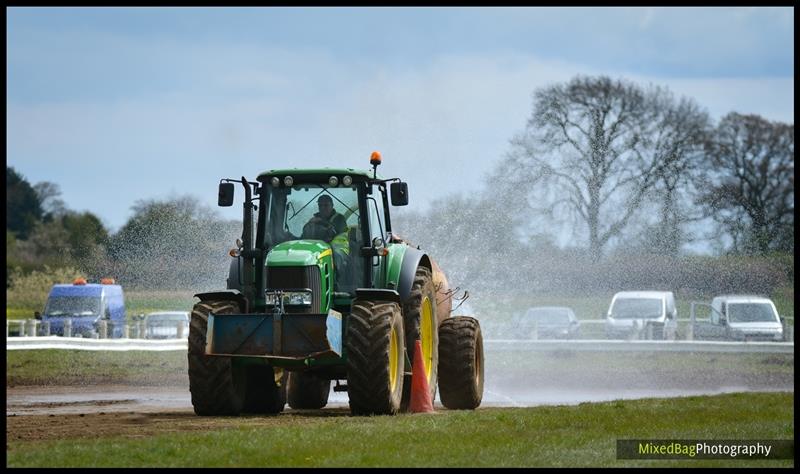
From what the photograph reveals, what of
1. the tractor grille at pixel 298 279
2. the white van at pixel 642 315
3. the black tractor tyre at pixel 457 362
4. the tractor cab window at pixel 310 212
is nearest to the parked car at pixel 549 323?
the white van at pixel 642 315

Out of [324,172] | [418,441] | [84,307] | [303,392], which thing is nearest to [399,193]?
[324,172]

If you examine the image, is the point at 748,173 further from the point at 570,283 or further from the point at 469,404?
the point at 469,404

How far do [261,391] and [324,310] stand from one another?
6.80 feet

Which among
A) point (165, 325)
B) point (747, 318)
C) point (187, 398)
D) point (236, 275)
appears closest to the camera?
point (236, 275)

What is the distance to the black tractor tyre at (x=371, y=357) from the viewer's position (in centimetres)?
1733

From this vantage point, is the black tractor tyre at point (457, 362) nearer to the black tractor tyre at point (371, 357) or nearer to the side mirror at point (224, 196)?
the black tractor tyre at point (371, 357)

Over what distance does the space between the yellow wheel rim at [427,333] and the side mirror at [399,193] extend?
1.68 m

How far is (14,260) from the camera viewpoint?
247 feet

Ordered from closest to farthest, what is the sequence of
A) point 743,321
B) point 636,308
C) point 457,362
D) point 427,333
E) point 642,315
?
point 427,333, point 457,362, point 743,321, point 642,315, point 636,308

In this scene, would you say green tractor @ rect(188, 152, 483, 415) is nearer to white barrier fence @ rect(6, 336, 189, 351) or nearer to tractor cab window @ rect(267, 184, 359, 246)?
tractor cab window @ rect(267, 184, 359, 246)

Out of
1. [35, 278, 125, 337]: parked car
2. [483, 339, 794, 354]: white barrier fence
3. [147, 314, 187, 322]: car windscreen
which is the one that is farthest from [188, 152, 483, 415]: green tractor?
[147, 314, 187, 322]: car windscreen

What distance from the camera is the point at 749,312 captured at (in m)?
42.5

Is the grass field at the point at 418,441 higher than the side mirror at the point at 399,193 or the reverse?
the reverse

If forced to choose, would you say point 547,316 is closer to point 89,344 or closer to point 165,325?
point 165,325
